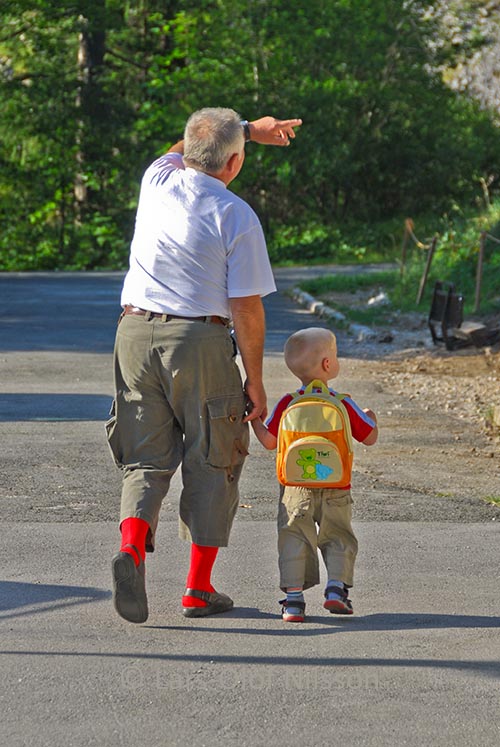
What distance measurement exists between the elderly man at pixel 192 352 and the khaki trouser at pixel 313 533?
256mm

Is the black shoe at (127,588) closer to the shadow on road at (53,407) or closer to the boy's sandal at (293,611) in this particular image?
the boy's sandal at (293,611)

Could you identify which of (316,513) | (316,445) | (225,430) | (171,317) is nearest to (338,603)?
(316,513)

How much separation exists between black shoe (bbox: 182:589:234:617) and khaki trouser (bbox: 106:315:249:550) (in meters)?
0.20

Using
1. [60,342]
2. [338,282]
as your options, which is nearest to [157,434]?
[60,342]

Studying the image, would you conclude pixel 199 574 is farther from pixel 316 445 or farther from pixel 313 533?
pixel 316 445

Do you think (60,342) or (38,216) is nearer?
(60,342)

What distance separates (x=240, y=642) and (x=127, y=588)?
456 mm

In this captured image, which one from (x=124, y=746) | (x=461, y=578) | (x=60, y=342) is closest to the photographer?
(x=124, y=746)

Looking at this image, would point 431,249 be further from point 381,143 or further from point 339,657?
point 381,143

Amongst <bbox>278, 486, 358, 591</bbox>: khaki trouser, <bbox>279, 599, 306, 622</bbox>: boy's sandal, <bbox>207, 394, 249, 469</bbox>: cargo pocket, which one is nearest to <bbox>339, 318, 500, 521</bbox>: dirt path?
<bbox>278, 486, 358, 591</bbox>: khaki trouser

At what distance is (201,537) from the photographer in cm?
514

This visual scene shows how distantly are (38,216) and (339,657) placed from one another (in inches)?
1418

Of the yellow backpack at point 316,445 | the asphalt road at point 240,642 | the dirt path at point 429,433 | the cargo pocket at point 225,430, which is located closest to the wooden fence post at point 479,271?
the dirt path at point 429,433

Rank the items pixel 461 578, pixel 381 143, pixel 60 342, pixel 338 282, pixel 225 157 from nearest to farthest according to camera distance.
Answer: pixel 225 157 → pixel 461 578 → pixel 60 342 → pixel 338 282 → pixel 381 143
